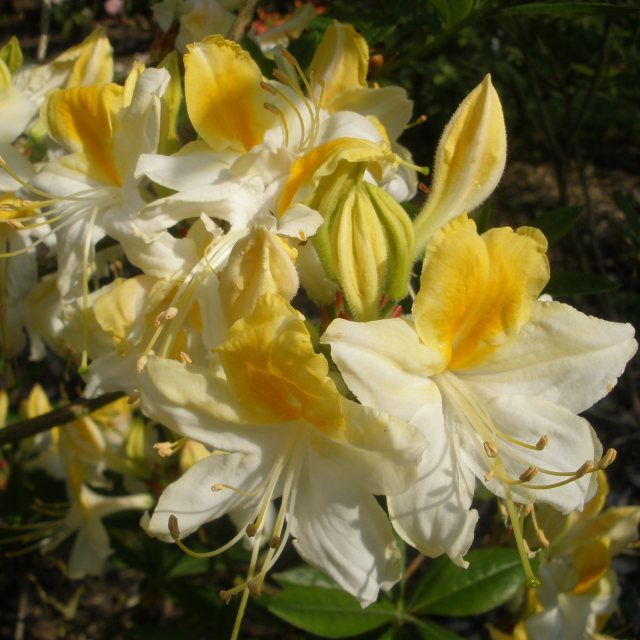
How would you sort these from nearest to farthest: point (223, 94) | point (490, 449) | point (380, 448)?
point (380, 448), point (490, 449), point (223, 94)

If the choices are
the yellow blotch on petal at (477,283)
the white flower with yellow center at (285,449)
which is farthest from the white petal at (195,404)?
the yellow blotch on petal at (477,283)

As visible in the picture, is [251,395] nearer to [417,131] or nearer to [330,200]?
[330,200]

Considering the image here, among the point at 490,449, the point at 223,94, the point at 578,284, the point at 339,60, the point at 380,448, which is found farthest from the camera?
the point at 578,284

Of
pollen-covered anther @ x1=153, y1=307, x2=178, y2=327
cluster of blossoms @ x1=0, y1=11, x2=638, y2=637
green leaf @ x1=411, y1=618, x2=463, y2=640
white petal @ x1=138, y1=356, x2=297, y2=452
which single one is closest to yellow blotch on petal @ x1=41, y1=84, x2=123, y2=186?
cluster of blossoms @ x1=0, y1=11, x2=638, y2=637

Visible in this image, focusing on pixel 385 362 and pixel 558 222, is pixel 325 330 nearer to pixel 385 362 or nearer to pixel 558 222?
pixel 385 362

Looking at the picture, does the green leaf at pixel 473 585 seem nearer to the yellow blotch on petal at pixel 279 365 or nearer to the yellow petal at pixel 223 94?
the yellow blotch on petal at pixel 279 365

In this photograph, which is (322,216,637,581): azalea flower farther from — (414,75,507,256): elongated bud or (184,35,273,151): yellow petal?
(184,35,273,151): yellow petal

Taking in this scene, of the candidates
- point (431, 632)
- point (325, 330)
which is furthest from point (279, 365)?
point (431, 632)
